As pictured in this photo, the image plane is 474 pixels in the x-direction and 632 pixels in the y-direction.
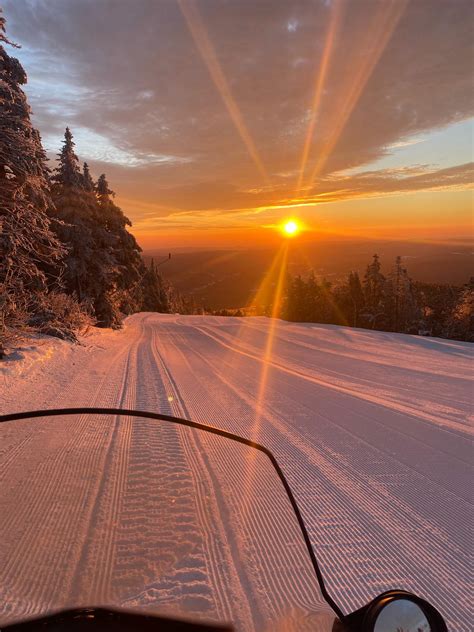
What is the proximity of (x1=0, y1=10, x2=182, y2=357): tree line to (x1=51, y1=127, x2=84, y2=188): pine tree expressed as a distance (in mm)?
57

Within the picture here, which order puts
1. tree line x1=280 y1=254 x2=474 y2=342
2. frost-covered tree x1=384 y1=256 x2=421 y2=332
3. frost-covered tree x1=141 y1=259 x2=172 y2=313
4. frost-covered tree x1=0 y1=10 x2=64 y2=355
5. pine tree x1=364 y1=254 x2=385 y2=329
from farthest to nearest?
pine tree x1=364 y1=254 x2=385 y2=329, frost-covered tree x1=141 y1=259 x2=172 y2=313, frost-covered tree x1=384 y1=256 x2=421 y2=332, tree line x1=280 y1=254 x2=474 y2=342, frost-covered tree x1=0 y1=10 x2=64 y2=355

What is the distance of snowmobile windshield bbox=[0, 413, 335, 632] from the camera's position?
1.95 metres

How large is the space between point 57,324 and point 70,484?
32.8 feet

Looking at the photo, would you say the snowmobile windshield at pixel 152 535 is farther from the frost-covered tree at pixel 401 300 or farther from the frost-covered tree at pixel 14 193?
the frost-covered tree at pixel 401 300

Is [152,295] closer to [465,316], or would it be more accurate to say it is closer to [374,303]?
[374,303]

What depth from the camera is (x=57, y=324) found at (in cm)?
1218

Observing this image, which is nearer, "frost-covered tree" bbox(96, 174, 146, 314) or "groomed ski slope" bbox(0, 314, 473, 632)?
"groomed ski slope" bbox(0, 314, 473, 632)

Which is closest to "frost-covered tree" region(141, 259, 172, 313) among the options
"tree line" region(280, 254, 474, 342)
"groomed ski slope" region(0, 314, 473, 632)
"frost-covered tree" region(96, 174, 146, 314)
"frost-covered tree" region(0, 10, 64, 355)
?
"tree line" region(280, 254, 474, 342)

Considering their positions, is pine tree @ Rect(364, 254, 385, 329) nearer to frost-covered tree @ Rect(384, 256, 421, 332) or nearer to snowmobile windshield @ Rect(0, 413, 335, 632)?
frost-covered tree @ Rect(384, 256, 421, 332)

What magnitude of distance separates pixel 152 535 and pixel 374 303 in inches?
2879

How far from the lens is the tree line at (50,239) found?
9.49 metres

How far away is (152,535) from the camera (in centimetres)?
254

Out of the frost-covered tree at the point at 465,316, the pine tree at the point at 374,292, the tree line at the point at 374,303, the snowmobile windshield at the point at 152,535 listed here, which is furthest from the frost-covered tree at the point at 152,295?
the snowmobile windshield at the point at 152,535

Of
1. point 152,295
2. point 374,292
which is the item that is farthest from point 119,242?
point 374,292
